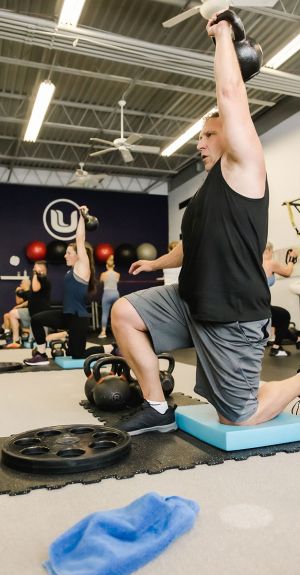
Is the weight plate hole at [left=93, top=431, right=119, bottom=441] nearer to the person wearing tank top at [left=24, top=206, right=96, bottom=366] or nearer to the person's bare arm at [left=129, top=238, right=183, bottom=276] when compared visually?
the person's bare arm at [left=129, top=238, right=183, bottom=276]

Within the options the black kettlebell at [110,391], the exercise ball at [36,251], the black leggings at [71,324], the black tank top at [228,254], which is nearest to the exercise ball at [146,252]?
the exercise ball at [36,251]

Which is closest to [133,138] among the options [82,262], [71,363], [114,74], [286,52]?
[114,74]

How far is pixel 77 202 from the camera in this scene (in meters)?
11.5

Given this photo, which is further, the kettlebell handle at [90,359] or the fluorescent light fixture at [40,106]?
the fluorescent light fixture at [40,106]

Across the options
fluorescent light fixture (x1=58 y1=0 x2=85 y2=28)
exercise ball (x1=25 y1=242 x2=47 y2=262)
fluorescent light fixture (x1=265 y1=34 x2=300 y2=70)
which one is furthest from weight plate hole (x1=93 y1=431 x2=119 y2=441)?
exercise ball (x1=25 y1=242 x2=47 y2=262)

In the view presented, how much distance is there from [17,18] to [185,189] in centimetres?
668

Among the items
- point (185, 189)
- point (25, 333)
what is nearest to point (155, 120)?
point (185, 189)

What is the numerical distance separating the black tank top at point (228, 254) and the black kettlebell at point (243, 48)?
323 mm

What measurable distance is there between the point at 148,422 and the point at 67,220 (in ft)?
32.2

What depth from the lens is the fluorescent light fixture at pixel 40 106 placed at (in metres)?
6.34

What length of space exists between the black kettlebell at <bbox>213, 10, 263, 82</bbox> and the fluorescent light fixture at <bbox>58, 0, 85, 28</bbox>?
3.70 meters

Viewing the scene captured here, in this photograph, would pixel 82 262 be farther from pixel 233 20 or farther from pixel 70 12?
pixel 233 20

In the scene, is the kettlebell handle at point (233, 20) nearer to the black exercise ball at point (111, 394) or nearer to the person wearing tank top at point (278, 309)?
the black exercise ball at point (111, 394)

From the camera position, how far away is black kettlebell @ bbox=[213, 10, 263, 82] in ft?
4.96
